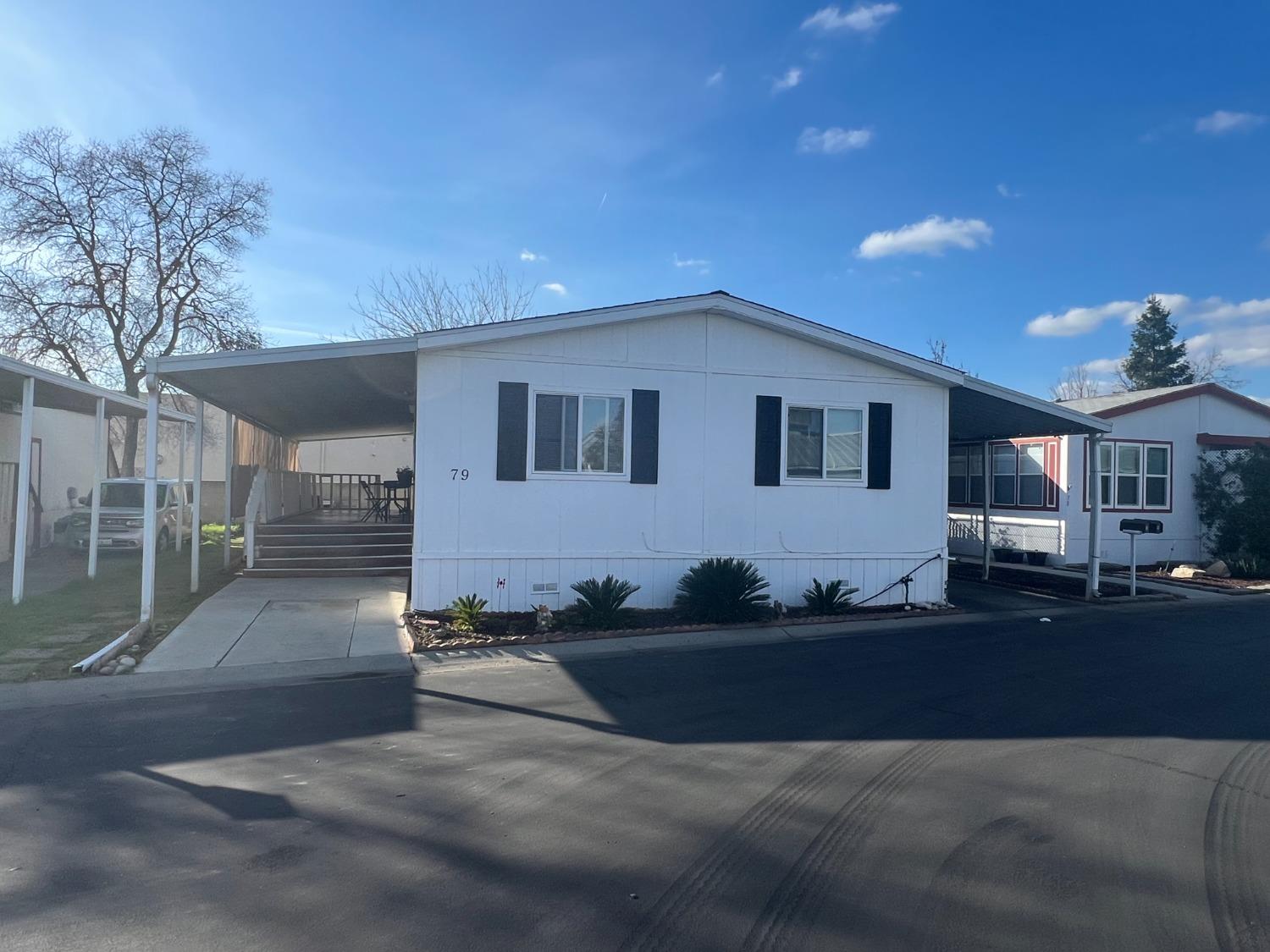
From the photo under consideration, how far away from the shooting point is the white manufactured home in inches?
428

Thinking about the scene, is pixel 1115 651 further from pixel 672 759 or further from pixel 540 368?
pixel 540 368

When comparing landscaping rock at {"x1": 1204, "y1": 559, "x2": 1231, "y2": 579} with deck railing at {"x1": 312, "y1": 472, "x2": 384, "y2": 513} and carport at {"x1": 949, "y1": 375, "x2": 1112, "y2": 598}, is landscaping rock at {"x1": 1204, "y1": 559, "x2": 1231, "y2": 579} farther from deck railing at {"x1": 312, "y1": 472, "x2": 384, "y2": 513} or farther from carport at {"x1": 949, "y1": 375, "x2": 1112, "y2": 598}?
deck railing at {"x1": 312, "y1": 472, "x2": 384, "y2": 513}

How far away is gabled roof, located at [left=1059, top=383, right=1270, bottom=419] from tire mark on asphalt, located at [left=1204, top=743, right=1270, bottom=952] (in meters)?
14.0

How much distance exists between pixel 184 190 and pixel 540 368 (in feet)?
56.0

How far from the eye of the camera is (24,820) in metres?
4.63

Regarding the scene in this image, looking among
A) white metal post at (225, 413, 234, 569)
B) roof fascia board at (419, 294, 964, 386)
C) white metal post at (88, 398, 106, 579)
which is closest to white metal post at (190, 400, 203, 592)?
white metal post at (88, 398, 106, 579)

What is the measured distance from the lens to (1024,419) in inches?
560

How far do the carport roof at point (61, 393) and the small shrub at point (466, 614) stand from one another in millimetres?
6236

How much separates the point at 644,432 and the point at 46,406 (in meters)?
12.0

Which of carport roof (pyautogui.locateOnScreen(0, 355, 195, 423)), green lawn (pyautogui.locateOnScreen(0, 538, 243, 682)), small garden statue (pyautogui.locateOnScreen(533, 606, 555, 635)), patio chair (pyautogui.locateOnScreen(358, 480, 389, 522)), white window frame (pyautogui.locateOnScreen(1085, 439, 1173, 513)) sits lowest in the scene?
green lawn (pyautogui.locateOnScreen(0, 538, 243, 682))

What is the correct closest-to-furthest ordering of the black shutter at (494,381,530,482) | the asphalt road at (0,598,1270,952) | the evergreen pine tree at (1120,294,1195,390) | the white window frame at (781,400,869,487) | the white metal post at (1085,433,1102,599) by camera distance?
the asphalt road at (0,598,1270,952) < the black shutter at (494,381,530,482) < the white window frame at (781,400,869,487) < the white metal post at (1085,433,1102,599) < the evergreen pine tree at (1120,294,1195,390)

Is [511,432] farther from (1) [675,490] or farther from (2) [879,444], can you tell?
(2) [879,444]

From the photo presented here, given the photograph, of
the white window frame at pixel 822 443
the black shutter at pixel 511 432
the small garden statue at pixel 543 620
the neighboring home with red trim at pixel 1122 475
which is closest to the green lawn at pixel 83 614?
the small garden statue at pixel 543 620

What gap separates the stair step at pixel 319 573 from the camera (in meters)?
14.5
